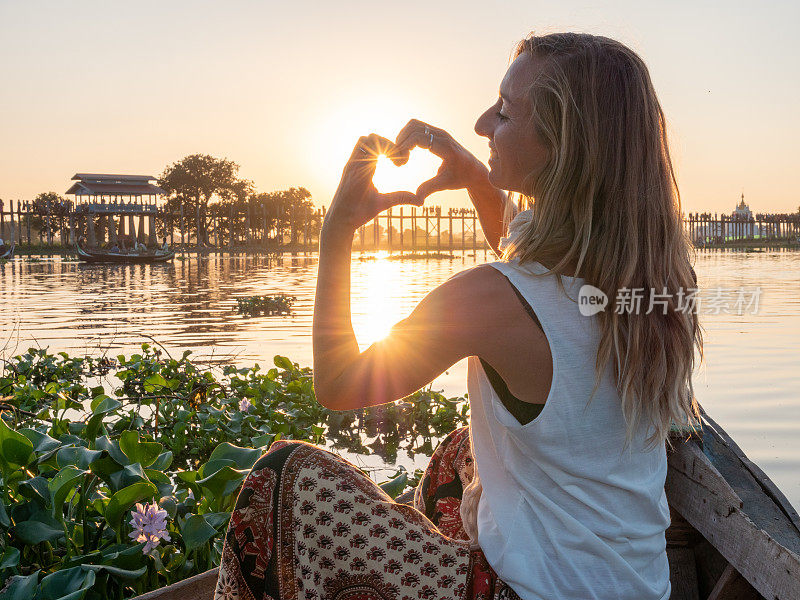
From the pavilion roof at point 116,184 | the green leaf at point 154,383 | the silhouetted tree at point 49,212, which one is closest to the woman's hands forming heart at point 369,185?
the green leaf at point 154,383

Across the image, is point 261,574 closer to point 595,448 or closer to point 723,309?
point 595,448

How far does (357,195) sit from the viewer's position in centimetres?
156

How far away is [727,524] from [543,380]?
0.70 meters

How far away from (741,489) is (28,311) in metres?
11.7

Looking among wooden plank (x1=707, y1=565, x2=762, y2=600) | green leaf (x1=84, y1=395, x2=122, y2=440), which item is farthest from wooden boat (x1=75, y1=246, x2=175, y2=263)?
wooden plank (x1=707, y1=565, x2=762, y2=600)

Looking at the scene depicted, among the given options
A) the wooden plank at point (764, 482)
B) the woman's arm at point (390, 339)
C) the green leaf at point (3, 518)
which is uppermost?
the woman's arm at point (390, 339)

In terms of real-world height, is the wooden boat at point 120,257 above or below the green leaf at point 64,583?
above

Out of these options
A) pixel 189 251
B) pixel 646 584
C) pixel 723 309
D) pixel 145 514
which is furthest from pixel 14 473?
pixel 189 251

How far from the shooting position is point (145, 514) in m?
2.06

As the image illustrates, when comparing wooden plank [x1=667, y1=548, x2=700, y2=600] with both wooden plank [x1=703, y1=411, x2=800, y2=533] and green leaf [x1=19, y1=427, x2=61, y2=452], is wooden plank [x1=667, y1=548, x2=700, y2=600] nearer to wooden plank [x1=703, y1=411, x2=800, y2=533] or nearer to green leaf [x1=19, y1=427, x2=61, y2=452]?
wooden plank [x1=703, y1=411, x2=800, y2=533]

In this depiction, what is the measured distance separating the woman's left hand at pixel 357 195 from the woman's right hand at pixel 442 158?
110mm

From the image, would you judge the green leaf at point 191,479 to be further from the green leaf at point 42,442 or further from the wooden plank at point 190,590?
the green leaf at point 42,442

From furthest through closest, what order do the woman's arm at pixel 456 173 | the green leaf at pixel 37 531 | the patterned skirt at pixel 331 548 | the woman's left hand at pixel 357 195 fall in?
the green leaf at pixel 37 531, the woman's arm at pixel 456 173, the woman's left hand at pixel 357 195, the patterned skirt at pixel 331 548

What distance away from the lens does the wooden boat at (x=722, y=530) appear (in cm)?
149
